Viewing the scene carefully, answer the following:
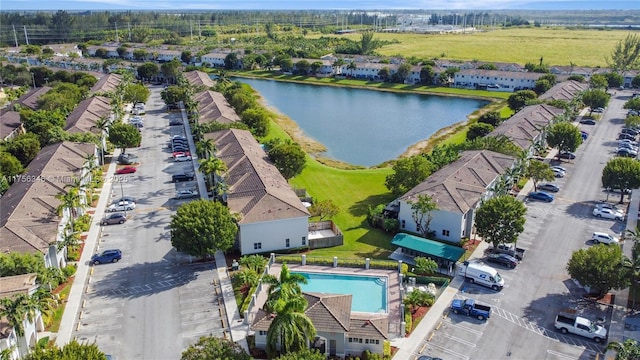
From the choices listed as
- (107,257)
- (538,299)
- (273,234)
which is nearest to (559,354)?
(538,299)

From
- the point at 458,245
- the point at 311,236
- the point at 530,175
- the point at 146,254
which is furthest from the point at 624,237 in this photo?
the point at 146,254

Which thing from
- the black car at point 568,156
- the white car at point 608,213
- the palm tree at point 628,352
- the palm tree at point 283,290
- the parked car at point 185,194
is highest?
the palm tree at point 283,290

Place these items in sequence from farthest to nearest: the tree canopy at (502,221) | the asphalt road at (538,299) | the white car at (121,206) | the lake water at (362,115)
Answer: the lake water at (362,115)
the white car at (121,206)
the tree canopy at (502,221)
the asphalt road at (538,299)

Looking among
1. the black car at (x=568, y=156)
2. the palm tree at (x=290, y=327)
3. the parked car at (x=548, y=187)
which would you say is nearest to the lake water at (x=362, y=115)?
the black car at (x=568, y=156)

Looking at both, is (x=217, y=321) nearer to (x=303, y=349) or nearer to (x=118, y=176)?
(x=303, y=349)

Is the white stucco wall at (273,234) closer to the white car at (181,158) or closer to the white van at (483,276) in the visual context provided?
the white van at (483,276)

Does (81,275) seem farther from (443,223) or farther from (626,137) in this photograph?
(626,137)
